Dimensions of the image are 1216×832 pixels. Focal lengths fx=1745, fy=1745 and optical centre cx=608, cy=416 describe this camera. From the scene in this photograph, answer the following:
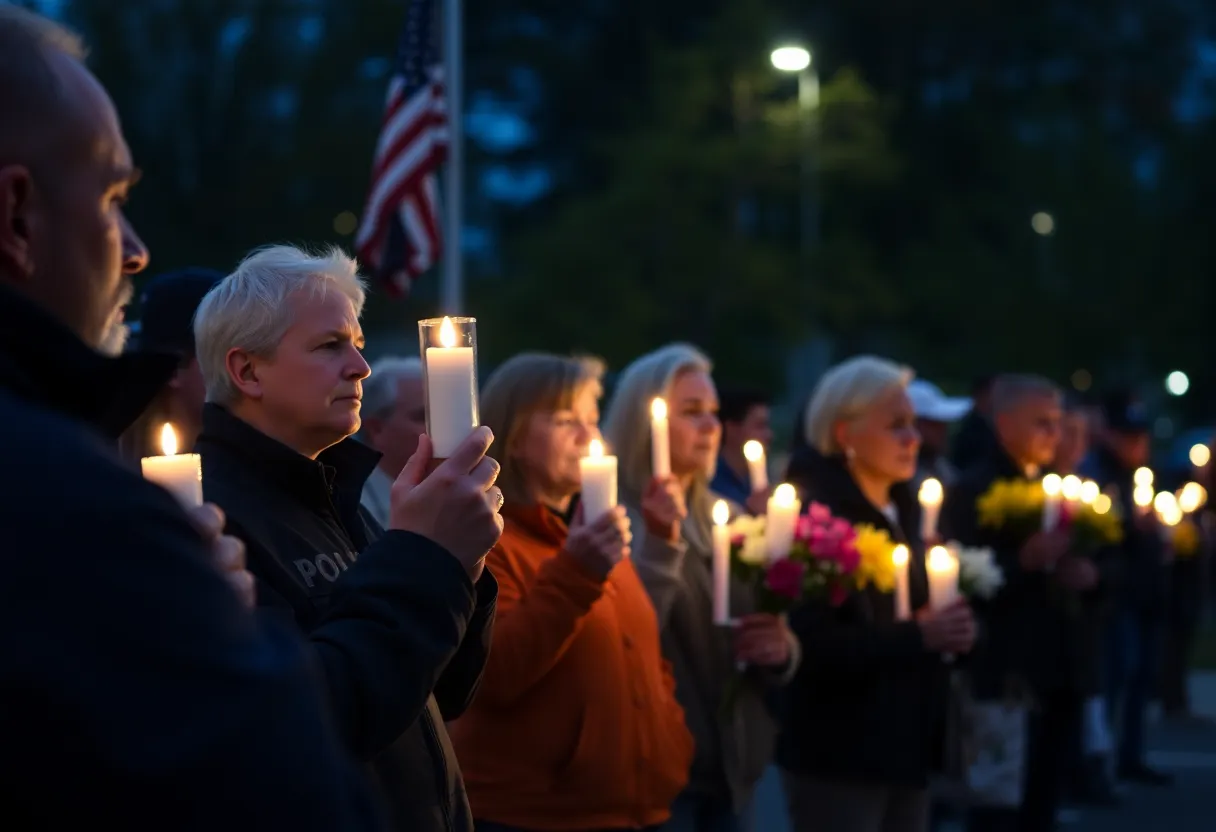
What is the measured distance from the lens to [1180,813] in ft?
33.6

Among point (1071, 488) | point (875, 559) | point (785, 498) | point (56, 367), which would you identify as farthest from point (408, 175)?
point (56, 367)

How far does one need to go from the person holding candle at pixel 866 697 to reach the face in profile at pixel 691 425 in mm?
555

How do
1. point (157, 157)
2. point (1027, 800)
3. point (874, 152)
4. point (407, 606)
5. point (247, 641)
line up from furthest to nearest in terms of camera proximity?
point (874, 152)
point (157, 157)
point (1027, 800)
point (407, 606)
point (247, 641)

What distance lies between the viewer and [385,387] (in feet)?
17.9

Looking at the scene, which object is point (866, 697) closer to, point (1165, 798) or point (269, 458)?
point (269, 458)

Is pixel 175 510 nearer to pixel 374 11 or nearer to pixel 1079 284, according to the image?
pixel 374 11

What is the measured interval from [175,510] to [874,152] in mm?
34488

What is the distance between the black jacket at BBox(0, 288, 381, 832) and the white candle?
5.16m

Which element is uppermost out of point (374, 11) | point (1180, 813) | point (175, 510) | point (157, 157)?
point (374, 11)

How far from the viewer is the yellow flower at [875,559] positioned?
5.93 metres

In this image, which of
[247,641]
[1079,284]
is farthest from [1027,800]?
[1079,284]

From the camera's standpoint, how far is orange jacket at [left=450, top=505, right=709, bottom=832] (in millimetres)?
4340

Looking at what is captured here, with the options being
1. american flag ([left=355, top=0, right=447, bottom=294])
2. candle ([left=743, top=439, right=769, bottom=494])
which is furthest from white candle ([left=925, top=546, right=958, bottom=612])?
american flag ([left=355, top=0, right=447, bottom=294])

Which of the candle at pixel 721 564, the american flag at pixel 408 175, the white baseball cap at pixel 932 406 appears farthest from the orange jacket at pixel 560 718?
the american flag at pixel 408 175
